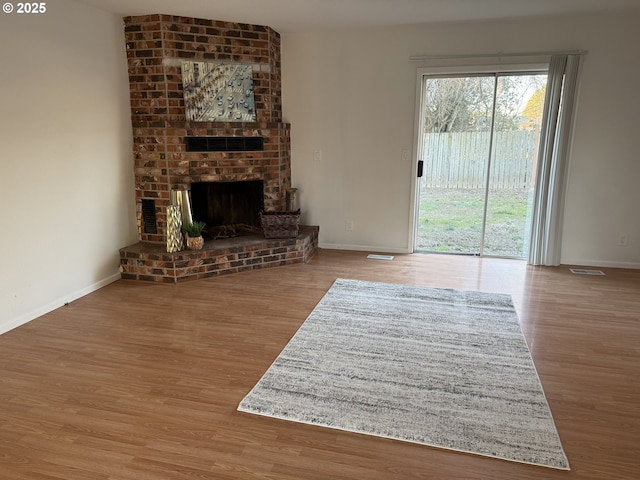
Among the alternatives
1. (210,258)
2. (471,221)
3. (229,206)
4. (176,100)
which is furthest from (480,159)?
(176,100)

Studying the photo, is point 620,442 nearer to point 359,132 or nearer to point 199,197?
point 359,132

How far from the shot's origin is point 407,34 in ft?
15.1

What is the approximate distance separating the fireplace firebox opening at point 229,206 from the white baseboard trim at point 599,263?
3451mm

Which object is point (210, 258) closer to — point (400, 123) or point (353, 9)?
point (400, 123)

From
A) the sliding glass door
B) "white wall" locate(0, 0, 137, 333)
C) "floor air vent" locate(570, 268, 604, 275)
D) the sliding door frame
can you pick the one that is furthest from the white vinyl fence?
"white wall" locate(0, 0, 137, 333)

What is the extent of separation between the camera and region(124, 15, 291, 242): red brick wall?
4.13 m

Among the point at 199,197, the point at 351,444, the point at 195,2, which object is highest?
the point at 195,2

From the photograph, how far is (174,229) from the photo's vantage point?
410 centimetres

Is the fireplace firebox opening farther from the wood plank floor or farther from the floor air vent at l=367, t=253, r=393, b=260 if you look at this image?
the floor air vent at l=367, t=253, r=393, b=260

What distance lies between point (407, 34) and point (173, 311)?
3.66 meters

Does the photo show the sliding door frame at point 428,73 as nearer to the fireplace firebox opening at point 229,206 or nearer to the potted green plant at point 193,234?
the fireplace firebox opening at point 229,206

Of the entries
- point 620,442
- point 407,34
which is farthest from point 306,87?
point 620,442

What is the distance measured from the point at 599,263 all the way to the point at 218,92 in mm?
4400

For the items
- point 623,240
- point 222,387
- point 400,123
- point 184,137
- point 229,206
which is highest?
point 400,123
